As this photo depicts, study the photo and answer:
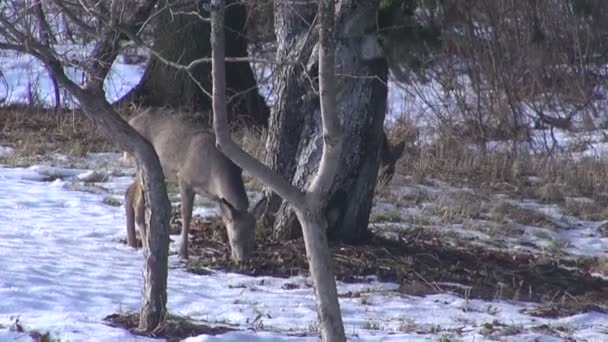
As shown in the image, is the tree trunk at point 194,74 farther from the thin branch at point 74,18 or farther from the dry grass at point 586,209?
the thin branch at point 74,18

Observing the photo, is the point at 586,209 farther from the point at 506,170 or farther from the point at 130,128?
the point at 130,128

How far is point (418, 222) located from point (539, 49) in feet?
14.3

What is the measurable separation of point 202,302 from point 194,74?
6887 mm

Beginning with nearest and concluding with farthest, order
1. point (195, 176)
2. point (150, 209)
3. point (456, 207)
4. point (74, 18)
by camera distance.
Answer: point (74, 18) < point (150, 209) < point (195, 176) < point (456, 207)

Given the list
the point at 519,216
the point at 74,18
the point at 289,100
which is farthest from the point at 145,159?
the point at 519,216

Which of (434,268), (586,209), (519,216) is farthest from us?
(586,209)

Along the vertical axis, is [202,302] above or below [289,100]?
below

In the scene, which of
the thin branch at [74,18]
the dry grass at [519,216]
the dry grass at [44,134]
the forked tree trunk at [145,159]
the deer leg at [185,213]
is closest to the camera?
the thin branch at [74,18]

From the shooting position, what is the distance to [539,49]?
1608cm

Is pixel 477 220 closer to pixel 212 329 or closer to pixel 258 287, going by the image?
pixel 258 287

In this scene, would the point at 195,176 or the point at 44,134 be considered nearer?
the point at 195,176

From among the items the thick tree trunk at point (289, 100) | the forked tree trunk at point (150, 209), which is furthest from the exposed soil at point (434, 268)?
the forked tree trunk at point (150, 209)

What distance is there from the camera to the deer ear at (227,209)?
10988 mm

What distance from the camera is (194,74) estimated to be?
15727mm
